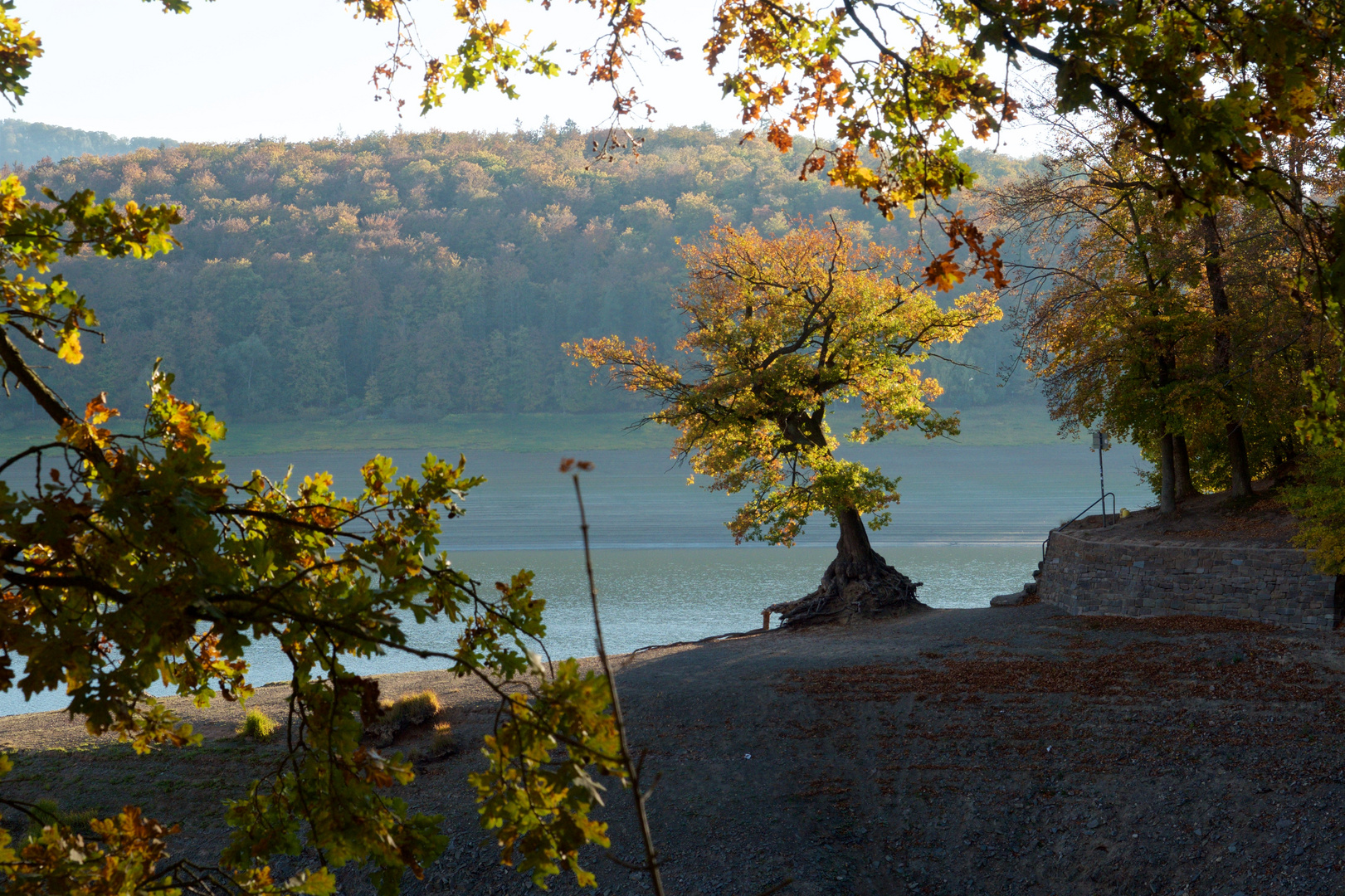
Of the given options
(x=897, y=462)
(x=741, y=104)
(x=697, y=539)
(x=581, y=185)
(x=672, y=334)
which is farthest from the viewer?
(x=581, y=185)

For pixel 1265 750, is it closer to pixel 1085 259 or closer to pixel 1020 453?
pixel 1085 259

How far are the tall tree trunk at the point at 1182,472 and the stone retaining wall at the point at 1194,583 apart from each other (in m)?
2.67

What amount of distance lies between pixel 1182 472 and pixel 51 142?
199077 mm

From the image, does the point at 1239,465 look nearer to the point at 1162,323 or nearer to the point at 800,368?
the point at 1162,323

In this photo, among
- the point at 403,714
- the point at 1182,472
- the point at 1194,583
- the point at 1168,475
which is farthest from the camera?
the point at 1182,472

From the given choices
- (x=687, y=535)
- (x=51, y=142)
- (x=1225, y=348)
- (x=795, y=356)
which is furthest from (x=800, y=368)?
(x=51, y=142)

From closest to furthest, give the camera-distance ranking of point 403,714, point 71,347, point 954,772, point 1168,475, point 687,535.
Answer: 1. point 71,347
2. point 954,772
3. point 403,714
4. point 1168,475
5. point 687,535

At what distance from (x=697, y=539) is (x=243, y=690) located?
35.2m

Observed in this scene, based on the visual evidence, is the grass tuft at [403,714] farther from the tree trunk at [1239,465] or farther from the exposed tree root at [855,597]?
the tree trunk at [1239,465]

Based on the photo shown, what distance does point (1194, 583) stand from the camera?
1383 centimetres

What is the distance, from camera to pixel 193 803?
8.94 metres

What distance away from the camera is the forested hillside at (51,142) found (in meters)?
164

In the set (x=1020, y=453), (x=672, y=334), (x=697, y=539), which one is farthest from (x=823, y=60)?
(x=672, y=334)

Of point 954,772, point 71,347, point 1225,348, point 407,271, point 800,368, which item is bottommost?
point 954,772
